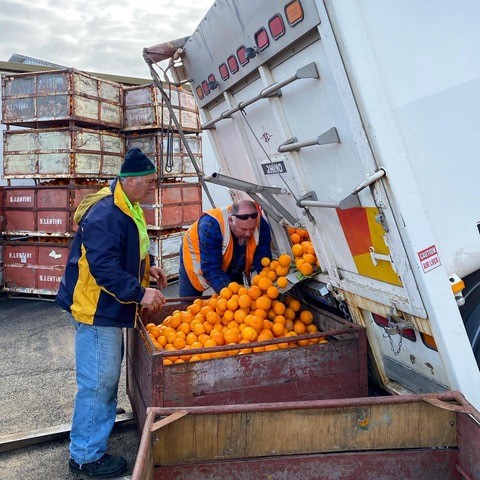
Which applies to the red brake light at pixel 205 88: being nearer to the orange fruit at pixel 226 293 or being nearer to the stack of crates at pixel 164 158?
the orange fruit at pixel 226 293

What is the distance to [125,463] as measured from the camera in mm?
3301

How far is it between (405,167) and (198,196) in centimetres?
736

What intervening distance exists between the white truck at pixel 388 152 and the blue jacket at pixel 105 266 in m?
1.12

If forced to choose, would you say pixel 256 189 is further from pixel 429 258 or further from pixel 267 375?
pixel 429 258

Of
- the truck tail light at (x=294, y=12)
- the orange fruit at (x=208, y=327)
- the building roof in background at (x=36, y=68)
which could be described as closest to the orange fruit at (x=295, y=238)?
the orange fruit at (x=208, y=327)

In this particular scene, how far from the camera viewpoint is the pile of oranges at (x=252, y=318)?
320 centimetres

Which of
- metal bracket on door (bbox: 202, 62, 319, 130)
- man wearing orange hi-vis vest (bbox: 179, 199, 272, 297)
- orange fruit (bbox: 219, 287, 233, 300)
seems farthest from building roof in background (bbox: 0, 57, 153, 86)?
orange fruit (bbox: 219, 287, 233, 300)

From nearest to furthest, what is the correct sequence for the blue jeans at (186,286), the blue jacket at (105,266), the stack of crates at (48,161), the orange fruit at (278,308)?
the blue jacket at (105,266)
the orange fruit at (278,308)
the blue jeans at (186,286)
the stack of crates at (48,161)

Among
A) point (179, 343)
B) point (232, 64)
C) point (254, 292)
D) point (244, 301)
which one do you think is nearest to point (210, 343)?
point (179, 343)

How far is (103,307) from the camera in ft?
10.5

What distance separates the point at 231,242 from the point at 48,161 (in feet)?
15.9

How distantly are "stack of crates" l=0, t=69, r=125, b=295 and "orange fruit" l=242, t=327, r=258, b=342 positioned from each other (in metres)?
5.33

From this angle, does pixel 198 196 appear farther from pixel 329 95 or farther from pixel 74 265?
pixel 329 95

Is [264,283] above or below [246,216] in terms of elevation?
below
